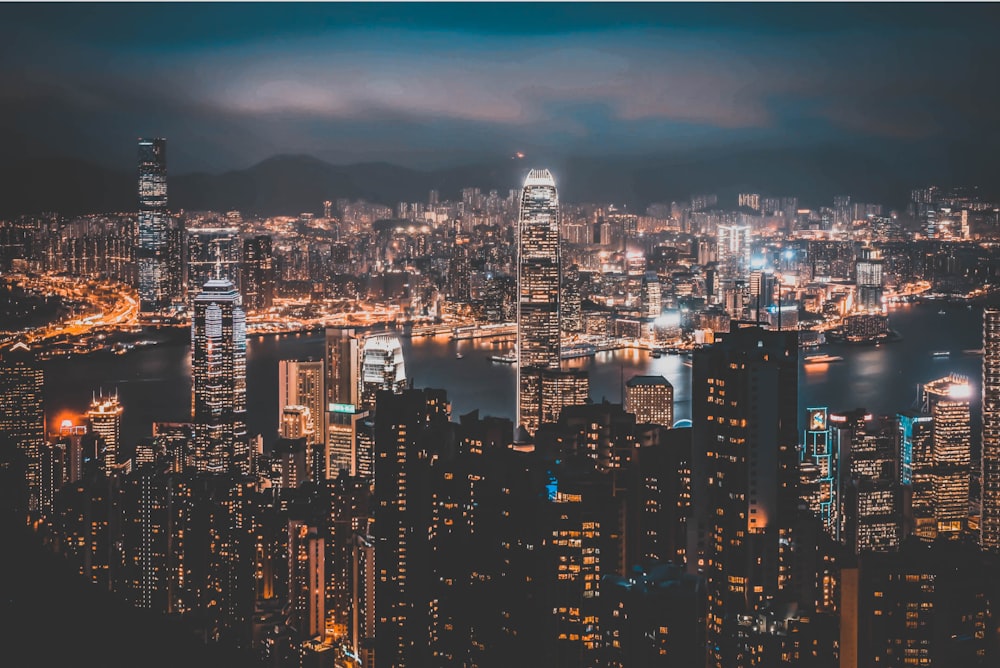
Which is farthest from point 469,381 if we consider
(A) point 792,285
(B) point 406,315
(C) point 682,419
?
(C) point 682,419

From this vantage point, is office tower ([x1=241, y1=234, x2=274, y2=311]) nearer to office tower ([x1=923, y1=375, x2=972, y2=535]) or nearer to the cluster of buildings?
the cluster of buildings

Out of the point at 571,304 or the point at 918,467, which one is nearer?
the point at 918,467

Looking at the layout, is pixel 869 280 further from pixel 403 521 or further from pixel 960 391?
pixel 403 521

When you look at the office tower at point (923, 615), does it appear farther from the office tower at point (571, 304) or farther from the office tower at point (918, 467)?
the office tower at point (571, 304)

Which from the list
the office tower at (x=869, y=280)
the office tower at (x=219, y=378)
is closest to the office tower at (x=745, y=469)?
the office tower at (x=869, y=280)

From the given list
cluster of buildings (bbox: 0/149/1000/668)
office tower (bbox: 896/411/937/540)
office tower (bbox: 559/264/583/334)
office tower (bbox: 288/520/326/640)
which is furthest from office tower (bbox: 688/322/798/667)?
office tower (bbox: 559/264/583/334)

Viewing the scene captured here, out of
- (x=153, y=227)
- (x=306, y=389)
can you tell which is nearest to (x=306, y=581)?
(x=306, y=389)
